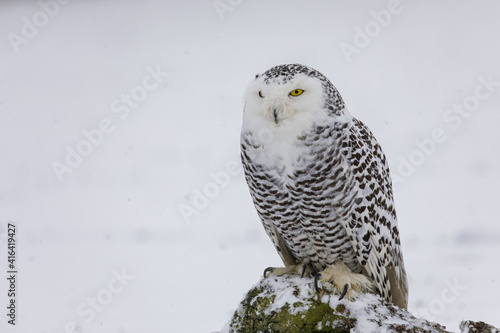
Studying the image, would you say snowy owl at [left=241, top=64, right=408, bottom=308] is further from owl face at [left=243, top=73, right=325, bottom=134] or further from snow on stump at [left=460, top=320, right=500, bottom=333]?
snow on stump at [left=460, top=320, right=500, bottom=333]

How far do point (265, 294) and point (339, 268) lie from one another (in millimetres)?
498

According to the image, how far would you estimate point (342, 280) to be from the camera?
134 inches

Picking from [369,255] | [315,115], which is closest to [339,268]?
[369,255]

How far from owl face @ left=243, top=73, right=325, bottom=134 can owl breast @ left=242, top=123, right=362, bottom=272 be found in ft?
0.28

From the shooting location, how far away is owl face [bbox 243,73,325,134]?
3143mm

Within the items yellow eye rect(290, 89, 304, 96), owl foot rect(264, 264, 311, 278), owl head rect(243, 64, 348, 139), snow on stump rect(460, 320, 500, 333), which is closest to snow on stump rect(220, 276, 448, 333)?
snow on stump rect(460, 320, 500, 333)

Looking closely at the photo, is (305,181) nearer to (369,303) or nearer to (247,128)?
(247,128)

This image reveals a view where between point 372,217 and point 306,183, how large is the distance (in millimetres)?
562

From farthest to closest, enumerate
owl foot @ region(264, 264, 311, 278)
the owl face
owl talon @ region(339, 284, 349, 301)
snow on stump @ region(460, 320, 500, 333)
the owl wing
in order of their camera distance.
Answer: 1. owl foot @ region(264, 264, 311, 278)
2. the owl wing
3. owl talon @ region(339, 284, 349, 301)
4. the owl face
5. snow on stump @ region(460, 320, 500, 333)

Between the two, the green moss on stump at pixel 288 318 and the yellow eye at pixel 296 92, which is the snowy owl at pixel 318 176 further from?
the green moss on stump at pixel 288 318

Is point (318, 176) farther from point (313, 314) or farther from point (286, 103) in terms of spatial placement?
point (313, 314)

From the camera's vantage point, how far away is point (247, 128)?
11.0 feet

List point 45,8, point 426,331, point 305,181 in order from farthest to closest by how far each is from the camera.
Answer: point 45,8 → point 305,181 → point 426,331

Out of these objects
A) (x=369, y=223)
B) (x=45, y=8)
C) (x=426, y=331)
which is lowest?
(x=426, y=331)
